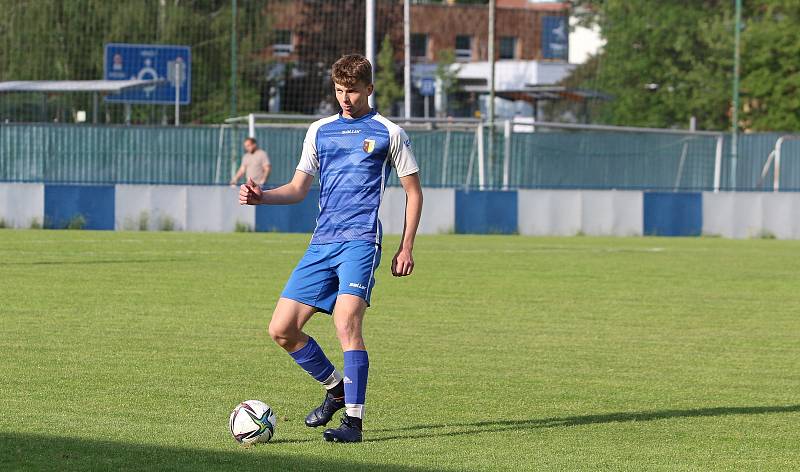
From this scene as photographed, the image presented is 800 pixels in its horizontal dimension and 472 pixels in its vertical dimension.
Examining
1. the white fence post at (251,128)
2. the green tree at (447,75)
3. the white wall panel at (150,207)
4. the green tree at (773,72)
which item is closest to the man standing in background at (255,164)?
the white wall panel at (150,207)

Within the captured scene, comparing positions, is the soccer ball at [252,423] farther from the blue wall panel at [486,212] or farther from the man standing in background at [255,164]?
the blue wall panel at [486,212]

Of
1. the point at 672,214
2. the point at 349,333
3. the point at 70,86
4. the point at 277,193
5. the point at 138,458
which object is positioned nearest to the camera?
the point at 138,458

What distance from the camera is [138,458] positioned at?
6.89 metres

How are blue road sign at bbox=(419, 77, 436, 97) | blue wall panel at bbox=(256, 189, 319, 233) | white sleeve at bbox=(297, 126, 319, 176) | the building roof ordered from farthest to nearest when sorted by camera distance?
blue road sign at bbox=(419, 77, 436, 97) < the building roof < blue wall panel at bbox=(256, 189, 319, 233) < white sleeve at bbox=(297, 126, 319, 176)

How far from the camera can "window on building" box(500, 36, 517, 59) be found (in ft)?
217

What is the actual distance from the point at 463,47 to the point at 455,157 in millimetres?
30547

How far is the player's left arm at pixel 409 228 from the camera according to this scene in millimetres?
7771

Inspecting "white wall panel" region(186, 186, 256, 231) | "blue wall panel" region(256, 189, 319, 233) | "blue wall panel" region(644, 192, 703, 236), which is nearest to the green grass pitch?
"white wall panel" region(186, 186, 256, 231)

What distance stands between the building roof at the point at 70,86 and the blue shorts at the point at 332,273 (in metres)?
26.7

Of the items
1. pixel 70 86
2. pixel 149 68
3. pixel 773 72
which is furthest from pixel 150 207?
pixel 773 72

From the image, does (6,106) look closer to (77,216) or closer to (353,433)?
(77,216)

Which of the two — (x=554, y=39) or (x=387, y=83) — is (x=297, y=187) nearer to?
(x=387, y=83)

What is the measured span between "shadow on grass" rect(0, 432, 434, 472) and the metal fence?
23.0 meters

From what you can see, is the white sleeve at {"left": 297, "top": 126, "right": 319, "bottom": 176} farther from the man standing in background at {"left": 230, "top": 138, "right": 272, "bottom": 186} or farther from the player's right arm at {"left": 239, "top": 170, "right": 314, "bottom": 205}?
the man standing in background at {"left": 230, "top": 138, "right": 272, "bottom": 186}
